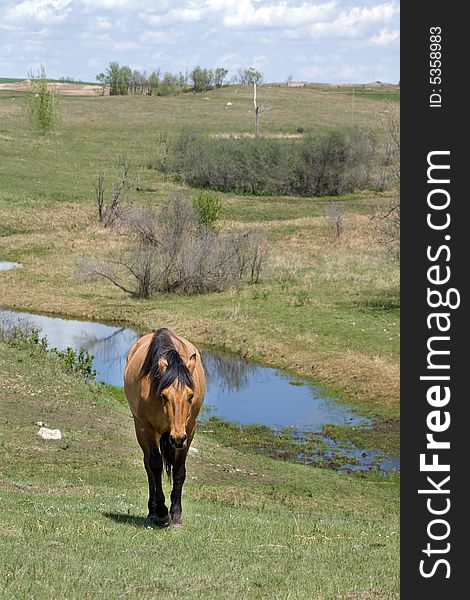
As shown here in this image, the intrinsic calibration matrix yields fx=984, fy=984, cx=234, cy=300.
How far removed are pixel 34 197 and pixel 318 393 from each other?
3911 cm

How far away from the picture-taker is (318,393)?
30953 millimetres

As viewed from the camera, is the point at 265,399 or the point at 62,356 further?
the point at 265,399

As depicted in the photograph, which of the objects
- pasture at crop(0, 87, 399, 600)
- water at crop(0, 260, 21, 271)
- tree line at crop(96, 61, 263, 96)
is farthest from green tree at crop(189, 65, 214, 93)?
water at crop(0, 260, 21, 271)

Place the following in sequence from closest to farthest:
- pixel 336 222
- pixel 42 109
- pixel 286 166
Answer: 1. pixel 336 222
2. pixel 286 166
3. pixel 42 109

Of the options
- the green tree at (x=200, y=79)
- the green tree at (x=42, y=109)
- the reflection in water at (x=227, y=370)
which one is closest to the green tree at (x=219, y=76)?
the green tree at (x=200, y=79)

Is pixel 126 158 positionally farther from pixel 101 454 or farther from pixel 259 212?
pixel 101 454

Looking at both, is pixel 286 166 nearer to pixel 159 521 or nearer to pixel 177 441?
pixel 159 521

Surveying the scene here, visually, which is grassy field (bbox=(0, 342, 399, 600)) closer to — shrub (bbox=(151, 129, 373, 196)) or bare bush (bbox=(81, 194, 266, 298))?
bare bush (bbox=(81, 194, 266, 298))

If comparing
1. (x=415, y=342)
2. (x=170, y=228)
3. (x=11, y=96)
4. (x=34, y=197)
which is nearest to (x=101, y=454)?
(x=415, y=342)

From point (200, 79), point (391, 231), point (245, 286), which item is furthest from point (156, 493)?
point (200, 79)

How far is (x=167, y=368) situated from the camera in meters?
11.4

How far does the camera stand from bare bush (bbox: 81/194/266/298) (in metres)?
44.4

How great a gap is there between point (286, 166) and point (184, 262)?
3608 cm

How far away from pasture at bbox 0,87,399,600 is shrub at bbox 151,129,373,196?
293 centimetres
